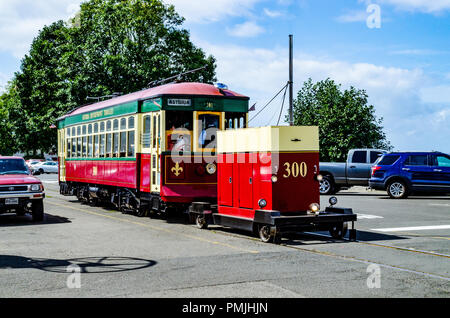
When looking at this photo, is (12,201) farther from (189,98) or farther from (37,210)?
(189,98)

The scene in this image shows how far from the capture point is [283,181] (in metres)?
11.2

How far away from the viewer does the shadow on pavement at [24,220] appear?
49.4ft

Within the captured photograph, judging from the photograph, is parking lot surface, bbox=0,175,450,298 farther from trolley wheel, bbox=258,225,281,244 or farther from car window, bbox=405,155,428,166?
car window, bbox=405,155,428,166

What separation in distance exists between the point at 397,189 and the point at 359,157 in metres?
3.18

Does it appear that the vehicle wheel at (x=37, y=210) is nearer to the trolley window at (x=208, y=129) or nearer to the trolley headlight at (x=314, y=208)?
the trolley window at (x=208, y=129)

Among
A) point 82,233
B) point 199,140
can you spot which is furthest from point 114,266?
point 199,140

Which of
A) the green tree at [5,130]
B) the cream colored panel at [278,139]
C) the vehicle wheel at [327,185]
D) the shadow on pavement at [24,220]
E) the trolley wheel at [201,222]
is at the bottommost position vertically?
the shadow on pavement at [24,220]

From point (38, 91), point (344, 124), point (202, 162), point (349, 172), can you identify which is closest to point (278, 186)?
point (202, 162)

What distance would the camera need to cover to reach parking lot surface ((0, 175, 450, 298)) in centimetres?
686

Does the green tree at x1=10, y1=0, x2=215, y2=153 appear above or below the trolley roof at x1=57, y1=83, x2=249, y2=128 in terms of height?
above

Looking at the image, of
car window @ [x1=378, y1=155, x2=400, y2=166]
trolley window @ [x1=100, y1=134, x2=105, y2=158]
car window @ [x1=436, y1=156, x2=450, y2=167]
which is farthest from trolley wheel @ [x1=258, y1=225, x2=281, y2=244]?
car window @ [x1=436, y1=156, x2=450, y2=167]

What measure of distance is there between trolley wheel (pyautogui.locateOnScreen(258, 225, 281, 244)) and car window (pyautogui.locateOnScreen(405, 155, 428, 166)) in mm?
14132

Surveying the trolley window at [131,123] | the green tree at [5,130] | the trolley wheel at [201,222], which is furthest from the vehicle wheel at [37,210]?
the green tree at [5,130]
